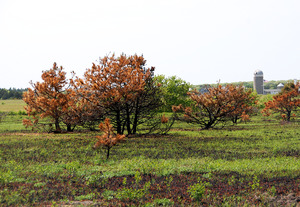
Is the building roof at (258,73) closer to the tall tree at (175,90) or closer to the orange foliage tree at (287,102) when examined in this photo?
the tall tree at (175,90)

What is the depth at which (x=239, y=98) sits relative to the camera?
32.2m

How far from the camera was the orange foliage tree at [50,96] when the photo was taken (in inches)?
1117

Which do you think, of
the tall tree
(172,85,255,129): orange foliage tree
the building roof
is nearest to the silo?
the building roof

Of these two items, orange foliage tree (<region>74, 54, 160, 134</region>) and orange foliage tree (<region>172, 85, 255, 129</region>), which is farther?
orange foliage tree (<region>172, 85, 255, 129</region>)

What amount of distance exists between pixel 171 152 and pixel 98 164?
168 inches

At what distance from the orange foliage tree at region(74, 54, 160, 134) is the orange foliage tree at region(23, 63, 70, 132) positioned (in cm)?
348

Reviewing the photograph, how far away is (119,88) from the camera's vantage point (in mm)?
23906

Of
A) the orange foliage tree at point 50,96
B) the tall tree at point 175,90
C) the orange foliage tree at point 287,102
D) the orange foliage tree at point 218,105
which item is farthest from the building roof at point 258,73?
the orange foliage tree at point 50,96

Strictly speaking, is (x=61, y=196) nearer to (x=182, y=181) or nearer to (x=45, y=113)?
(x=182, y=181)

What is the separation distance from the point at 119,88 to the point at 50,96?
9.20 m

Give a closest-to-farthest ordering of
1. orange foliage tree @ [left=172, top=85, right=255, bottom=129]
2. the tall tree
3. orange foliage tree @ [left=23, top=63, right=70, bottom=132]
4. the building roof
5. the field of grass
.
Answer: the field of grass, orange foliage tree @ [left=23, top=63, right=70, bottom=132], orange foliage tree @ [left=172, top=85, right=255, bottom=129], the tall tree, the building roof

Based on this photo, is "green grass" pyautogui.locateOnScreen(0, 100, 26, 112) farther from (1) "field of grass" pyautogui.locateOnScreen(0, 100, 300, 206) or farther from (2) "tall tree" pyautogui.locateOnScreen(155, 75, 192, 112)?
(1) "field of grass" pyautogui.locateOnScreen(0, 100, 300, 206)

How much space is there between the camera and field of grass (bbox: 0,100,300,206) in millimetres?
9000

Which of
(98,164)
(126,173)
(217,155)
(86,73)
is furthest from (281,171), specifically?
(86,73)
